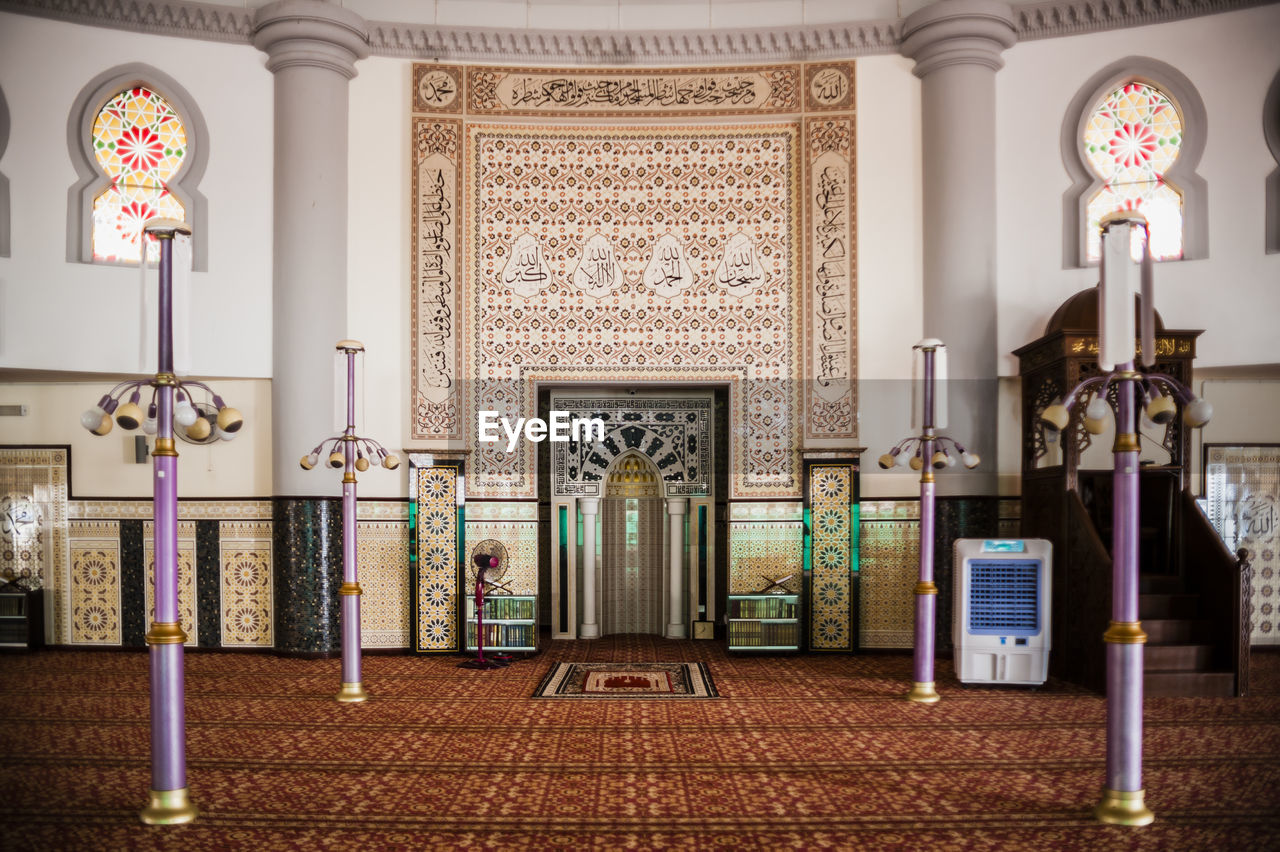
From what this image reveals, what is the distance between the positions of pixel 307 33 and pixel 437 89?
0.98 metres

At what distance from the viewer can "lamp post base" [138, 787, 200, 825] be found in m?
3.42

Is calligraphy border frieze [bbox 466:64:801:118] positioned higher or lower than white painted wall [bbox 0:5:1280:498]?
higher

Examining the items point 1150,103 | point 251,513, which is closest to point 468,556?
point 251,513

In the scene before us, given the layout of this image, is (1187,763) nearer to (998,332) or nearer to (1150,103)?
(998,332)

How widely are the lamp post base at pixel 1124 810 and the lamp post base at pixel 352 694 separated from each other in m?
3.83

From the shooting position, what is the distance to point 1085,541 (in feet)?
18.7

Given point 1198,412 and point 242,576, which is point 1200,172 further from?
point 242,576

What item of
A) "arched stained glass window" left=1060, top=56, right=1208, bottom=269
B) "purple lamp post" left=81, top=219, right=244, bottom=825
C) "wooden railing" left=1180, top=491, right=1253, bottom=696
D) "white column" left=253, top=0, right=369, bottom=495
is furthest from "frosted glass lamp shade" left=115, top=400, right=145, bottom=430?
"arched stained glass window" left=1060, top=56, right=1208, bottom=269

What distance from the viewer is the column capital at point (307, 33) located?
6703mm

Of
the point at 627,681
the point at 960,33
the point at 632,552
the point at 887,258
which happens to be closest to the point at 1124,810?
the point at 627,681

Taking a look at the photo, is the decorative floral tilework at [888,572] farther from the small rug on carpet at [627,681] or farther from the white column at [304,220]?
the white column at [304,220]

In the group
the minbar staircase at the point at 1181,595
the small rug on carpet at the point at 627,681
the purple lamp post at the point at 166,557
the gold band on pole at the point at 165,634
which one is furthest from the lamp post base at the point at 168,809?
the minbar staircase at the point at 1181,595

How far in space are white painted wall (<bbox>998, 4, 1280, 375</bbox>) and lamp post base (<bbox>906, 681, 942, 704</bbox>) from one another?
257 cm

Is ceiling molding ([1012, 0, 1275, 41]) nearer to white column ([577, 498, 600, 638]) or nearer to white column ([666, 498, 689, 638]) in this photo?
white column ([666, 498, 689, 638])
